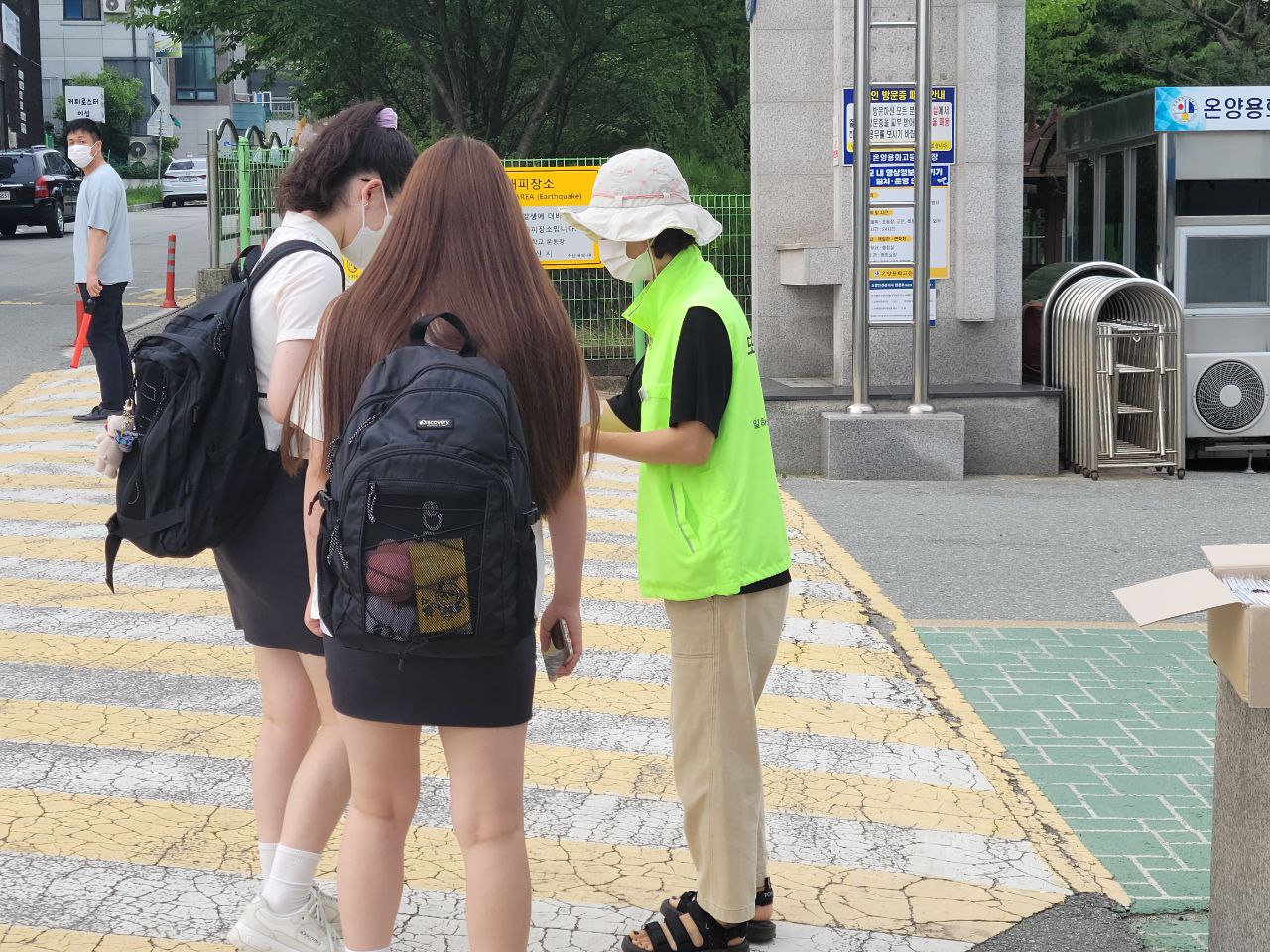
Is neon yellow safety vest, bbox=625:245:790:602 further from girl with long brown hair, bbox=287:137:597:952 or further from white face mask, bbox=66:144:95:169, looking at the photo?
white face mask, bbox=66:144:95:169

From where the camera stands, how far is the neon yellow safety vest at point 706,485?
3662mm

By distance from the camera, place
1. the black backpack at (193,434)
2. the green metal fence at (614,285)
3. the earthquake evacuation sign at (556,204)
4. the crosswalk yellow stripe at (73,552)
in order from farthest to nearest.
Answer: the green metal fence at (614,285)
the earthquake evacuation sign at (556,204)
the crosswalk yellow stripe at (73,552)
the black backpack at (193,434)

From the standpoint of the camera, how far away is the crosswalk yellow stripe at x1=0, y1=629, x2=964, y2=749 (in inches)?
223

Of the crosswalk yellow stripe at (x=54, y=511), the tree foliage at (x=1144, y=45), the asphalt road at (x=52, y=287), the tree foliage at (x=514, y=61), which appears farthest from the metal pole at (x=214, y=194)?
the tree foliage at (x=1144, y=45)

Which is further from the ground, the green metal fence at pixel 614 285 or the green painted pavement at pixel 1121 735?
the green metal fence at pixel 614 285

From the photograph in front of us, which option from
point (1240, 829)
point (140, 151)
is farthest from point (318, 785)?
point (140, 151)

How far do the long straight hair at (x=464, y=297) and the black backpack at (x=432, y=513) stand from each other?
136 millimetres

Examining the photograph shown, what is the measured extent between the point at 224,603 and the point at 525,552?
4729mm

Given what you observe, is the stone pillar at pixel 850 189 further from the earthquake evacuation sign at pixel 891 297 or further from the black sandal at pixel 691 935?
the black sandal at pixel 691 935

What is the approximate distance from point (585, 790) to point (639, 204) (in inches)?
82.1

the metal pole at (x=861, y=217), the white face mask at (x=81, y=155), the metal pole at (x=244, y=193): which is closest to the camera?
the metal pole at (x=861, y=217)

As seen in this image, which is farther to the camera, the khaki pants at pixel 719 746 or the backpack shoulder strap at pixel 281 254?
the khaki pants at pixel 719 746

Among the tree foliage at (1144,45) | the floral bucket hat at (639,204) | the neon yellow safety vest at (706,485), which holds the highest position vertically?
the tree foliage at (1144,45)

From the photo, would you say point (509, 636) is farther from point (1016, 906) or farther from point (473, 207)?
point (1016, 906)
